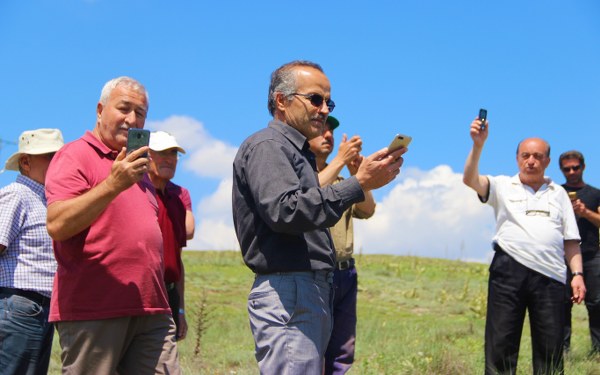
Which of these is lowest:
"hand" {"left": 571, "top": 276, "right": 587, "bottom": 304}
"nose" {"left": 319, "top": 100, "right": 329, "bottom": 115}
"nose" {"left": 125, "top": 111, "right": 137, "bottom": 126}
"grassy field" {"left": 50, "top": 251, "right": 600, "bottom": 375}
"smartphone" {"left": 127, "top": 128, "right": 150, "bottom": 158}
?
"grassy field" {"left": 50, "top": 251, "right": 600, "bottom": 375}

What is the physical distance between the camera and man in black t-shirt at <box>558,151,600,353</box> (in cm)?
817

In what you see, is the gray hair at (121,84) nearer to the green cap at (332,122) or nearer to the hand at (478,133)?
the green cap at (332,122)

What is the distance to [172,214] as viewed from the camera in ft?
17.5

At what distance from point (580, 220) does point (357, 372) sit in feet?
10.2

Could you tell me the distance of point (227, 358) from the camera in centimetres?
791

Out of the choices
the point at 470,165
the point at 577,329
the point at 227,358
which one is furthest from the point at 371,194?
the point at 577,329

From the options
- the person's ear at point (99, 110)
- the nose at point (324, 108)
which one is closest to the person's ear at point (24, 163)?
the person's ear at point (99, 110)

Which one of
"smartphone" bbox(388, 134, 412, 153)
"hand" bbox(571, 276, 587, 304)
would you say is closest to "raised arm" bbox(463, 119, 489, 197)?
"hand" bbox(571, 276, 587, 304)

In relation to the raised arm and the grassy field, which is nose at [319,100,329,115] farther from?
the grassy field

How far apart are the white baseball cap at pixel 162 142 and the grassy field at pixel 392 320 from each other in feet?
7.66

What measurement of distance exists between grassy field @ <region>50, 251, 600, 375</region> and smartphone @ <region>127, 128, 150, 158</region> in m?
3.88

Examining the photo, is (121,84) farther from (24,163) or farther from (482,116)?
(482,116)

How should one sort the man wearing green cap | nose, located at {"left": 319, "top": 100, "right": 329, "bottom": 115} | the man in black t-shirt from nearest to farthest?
nose, located at {"left": 319, "top": 100, "right": 329, "bottom": 115}
the man wearing green cap
the man in black t-shirt

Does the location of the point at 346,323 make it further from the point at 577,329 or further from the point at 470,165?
the point at 577,329
